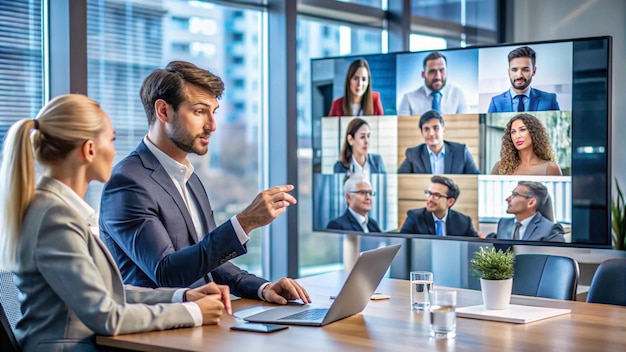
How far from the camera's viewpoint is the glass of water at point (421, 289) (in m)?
2.58

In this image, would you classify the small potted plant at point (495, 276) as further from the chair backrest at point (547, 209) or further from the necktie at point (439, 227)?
the necktie at point (439, 227)

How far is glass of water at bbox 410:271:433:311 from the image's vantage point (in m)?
2.58

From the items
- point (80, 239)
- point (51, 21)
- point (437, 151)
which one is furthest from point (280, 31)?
point (80, 239)

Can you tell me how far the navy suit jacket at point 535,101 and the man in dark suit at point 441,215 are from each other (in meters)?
0.49

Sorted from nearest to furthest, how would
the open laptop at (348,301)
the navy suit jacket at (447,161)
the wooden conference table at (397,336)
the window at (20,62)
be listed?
the wooden conference table at (397,336) → the open laptop at (348,301) → the window at (20,62) → the navy suit jacket at (447,161)

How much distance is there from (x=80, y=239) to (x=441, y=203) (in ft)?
8.61

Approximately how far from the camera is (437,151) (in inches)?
172

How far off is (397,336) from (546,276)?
127 centimetres

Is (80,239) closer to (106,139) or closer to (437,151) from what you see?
(106,139)

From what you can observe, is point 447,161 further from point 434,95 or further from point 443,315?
point 443,315

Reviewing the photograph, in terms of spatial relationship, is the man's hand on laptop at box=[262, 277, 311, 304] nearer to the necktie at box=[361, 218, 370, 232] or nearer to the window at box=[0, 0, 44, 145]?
the window at box=[0, 0, 44, 145]

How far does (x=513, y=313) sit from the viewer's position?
2439 millimetres

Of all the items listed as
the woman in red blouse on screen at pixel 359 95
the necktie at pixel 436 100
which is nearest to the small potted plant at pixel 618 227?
the necktie at pixel 436 100

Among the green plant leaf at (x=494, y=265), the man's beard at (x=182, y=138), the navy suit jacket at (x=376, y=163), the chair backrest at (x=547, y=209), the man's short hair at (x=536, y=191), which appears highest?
the man's beard at (x=182, y=138)
